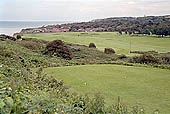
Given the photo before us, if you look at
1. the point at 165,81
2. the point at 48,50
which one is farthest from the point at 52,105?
the point at 48,50

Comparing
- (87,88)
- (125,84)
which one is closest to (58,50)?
(125,84)

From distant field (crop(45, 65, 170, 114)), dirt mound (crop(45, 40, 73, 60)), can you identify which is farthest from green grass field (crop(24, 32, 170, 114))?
dirt mound (crop(45, 40, 73, 60))

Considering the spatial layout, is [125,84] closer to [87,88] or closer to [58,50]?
[87,88]

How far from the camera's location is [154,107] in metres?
10.2

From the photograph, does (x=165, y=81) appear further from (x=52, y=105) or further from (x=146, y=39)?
(x=146, y=39)

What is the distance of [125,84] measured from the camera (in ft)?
47.2

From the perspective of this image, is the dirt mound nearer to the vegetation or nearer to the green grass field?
the vegetation

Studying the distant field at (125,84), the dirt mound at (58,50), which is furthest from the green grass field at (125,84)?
the dirt mound at (58,50)

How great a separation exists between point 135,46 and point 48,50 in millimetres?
25472

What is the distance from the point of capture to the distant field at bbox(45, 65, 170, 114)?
11.2 m

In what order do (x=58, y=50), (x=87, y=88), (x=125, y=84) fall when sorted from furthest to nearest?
(x=58, y=50), (x=125, y=84), (x=87, y=88)

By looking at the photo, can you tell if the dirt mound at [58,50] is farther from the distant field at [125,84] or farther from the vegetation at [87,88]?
the distant field at [125,84]

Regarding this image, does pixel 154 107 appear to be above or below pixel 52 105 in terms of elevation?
below

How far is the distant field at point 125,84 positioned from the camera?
11188 millimetres
